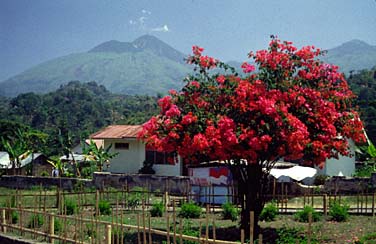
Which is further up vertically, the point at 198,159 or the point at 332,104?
the point at 332,104

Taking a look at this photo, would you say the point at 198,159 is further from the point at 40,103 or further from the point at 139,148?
the point at 40,103

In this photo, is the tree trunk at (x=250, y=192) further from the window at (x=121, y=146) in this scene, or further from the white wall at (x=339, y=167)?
the window at (x=121, y=146)

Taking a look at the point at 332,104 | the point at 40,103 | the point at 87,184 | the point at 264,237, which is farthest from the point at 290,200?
the point at 40,103

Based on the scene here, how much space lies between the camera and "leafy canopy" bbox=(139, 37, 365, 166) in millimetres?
13312

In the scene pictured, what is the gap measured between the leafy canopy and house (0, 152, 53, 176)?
94.3 ft

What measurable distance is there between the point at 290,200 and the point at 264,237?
350 inches

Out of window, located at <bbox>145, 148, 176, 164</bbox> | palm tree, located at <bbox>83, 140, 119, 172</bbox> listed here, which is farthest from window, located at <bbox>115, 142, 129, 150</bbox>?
window, located at <bbox>145, 148, 176, 164</bbox>

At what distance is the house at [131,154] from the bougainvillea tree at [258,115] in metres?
19.6

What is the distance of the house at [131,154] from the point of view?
3481 cm

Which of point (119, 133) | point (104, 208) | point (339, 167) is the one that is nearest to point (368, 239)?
point (104, 208)

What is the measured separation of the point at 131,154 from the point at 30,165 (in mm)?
9922

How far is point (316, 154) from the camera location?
14.0 meters

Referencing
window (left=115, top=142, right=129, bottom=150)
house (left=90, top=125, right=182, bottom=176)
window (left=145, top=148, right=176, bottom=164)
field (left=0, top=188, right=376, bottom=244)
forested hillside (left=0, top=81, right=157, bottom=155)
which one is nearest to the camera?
field (left=0, top=188, right=376, bottom=244)

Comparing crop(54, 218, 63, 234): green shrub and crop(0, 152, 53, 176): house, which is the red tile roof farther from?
crop(54, 218, 63, 234): green shrub
